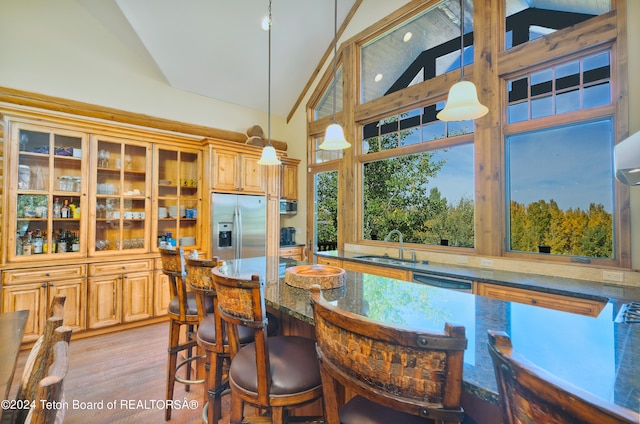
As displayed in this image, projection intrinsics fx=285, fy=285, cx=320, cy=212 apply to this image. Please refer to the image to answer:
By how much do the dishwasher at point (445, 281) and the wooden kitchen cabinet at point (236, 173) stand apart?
118 inches

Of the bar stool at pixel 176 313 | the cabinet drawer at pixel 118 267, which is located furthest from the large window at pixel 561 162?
the cabinet drawer at pixel 118 267

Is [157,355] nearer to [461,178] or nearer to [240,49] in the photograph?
[461,178]

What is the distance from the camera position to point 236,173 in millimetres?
4625

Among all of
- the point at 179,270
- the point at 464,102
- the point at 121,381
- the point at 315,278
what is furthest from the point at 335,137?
the point at 121,381

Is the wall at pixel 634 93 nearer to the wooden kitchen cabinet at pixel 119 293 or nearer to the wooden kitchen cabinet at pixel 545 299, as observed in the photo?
the wooden kitchen cabinet at pixel 545 299

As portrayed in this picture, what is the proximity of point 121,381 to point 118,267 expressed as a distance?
159cm

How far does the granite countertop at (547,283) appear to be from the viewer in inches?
79.8

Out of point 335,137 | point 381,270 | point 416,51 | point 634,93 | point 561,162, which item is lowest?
point 381,270

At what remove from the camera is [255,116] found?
5.49m

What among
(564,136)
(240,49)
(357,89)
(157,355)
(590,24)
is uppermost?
(240,49)

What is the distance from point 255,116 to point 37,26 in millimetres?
3011

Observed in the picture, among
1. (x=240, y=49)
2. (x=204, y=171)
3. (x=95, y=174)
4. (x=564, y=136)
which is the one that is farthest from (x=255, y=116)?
(x=564, y=136)

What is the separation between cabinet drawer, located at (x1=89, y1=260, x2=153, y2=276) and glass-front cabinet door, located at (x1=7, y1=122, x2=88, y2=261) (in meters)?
0.25

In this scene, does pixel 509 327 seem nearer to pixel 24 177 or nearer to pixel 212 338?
pixel 212 338
